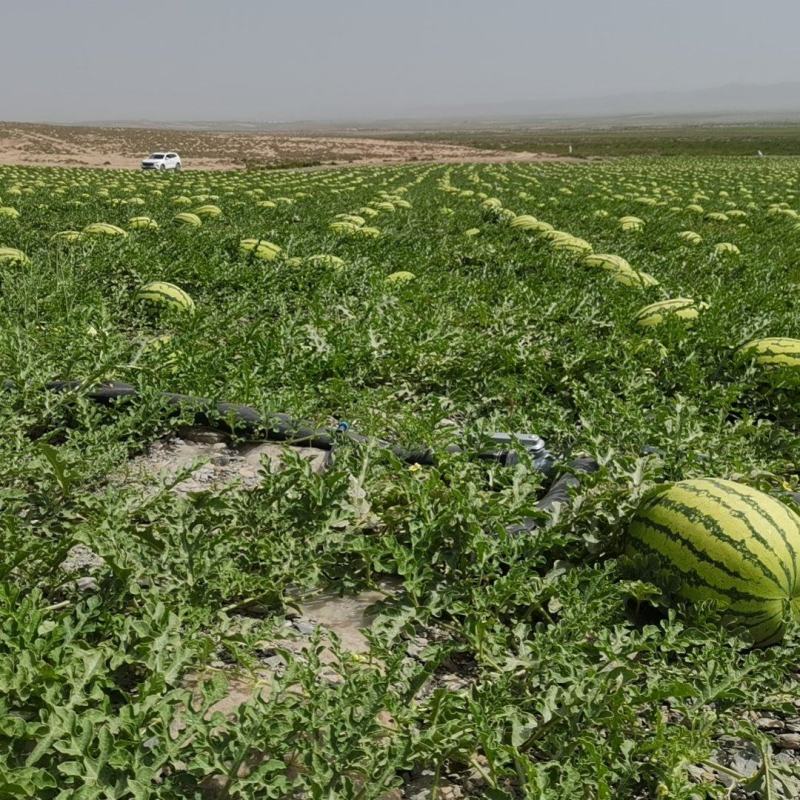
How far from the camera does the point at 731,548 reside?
2.65m

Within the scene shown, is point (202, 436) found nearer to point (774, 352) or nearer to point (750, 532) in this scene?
point (750, 532)

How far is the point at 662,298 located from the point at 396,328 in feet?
9.77

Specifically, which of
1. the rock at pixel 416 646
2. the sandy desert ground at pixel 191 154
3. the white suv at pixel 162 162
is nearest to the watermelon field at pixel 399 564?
the rock at pixel 416 646

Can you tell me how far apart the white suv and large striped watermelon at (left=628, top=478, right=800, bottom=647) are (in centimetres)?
3848

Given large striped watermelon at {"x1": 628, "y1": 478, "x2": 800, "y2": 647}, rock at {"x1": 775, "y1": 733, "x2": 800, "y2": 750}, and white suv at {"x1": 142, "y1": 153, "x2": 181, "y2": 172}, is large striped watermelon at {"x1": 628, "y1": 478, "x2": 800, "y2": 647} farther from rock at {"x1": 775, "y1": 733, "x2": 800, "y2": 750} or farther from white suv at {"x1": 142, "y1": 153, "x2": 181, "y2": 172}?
white suv at {"x1": 142, "y1": 153, "x2": 181, "y2": 172}

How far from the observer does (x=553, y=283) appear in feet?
26.0

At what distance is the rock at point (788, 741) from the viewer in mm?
2262

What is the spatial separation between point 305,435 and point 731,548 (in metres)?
2.20

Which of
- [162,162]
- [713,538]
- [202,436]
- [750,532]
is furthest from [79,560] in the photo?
[162,162]

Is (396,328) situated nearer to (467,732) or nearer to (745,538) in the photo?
(745,538)

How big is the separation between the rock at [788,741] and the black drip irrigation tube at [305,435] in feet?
3.68

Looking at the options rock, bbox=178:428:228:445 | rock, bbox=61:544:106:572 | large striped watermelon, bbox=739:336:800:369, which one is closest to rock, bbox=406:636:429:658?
rock, bbox=61:544:106:572

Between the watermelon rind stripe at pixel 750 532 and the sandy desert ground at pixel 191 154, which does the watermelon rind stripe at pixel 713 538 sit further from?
the sandy desert ground at pixel 191 154

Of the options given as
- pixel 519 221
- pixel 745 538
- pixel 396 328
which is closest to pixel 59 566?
pixel 745 538
